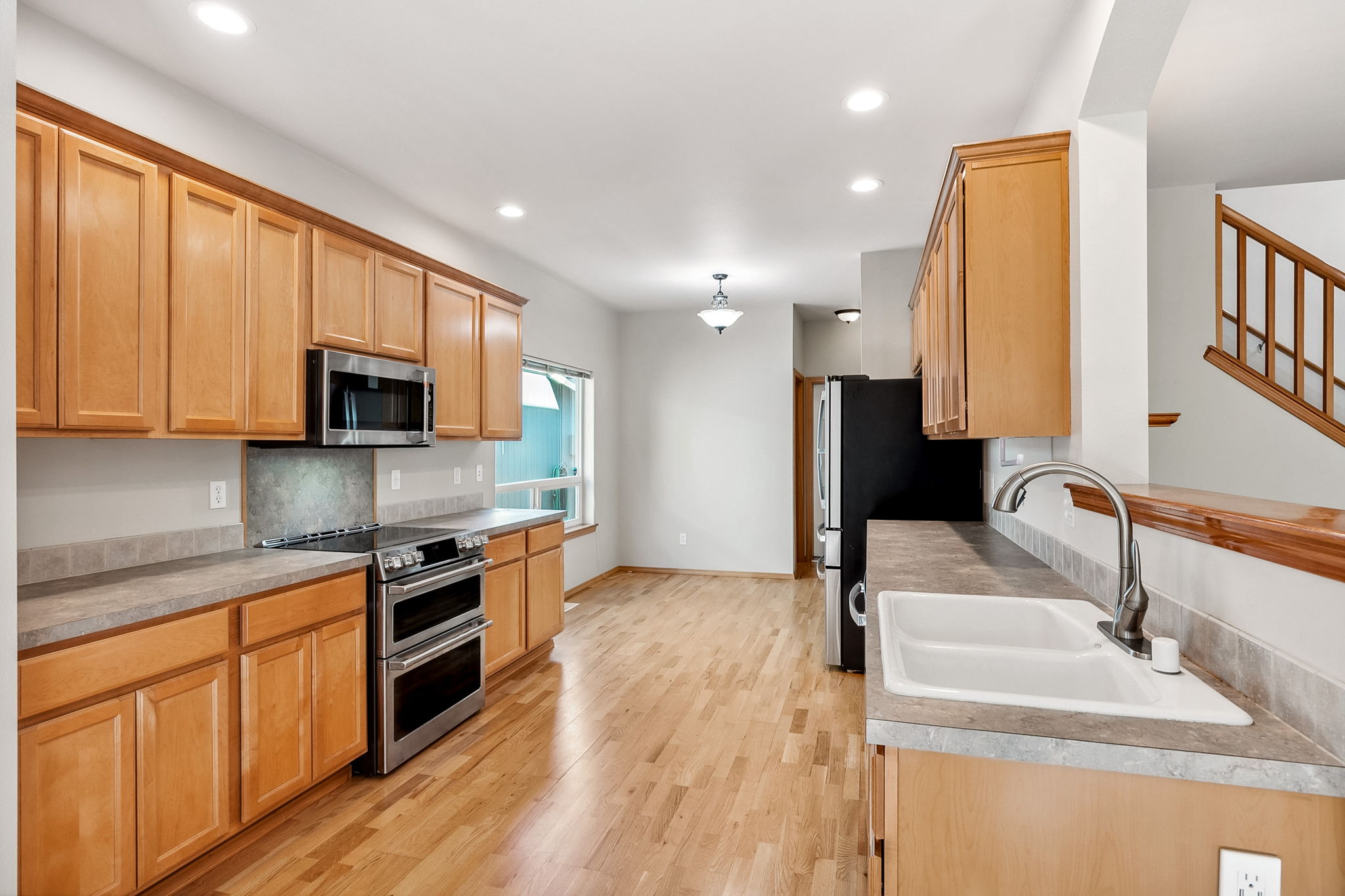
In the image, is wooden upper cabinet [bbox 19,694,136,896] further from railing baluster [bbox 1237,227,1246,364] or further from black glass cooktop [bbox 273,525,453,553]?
railing baluster [bbox 1237,227,1246,364]

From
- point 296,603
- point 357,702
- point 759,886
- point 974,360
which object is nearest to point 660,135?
point 974,360

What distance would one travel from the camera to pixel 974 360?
2062 mm

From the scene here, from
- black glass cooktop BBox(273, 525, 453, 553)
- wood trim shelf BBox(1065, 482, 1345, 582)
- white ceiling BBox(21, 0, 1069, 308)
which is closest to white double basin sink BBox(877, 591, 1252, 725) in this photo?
wood trim shelf BBox(1065, 482, 1345, 582)

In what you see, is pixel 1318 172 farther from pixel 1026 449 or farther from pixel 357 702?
pixel 357 702

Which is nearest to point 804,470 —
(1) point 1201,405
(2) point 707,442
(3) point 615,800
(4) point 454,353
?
(2) point 707,442

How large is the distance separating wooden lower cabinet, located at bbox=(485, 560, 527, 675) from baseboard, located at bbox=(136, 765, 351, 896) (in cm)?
110

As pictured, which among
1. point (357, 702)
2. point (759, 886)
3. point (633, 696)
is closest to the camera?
point (759, 886)

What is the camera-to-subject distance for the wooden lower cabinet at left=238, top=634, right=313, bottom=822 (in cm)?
218

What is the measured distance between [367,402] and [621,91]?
167 cm

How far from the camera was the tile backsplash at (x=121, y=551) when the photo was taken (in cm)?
209

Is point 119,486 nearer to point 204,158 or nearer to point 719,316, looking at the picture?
point 204,158

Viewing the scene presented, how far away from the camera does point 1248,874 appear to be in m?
0.90

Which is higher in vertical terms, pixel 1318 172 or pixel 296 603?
pixel 1318 172

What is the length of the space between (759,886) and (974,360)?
169cm
